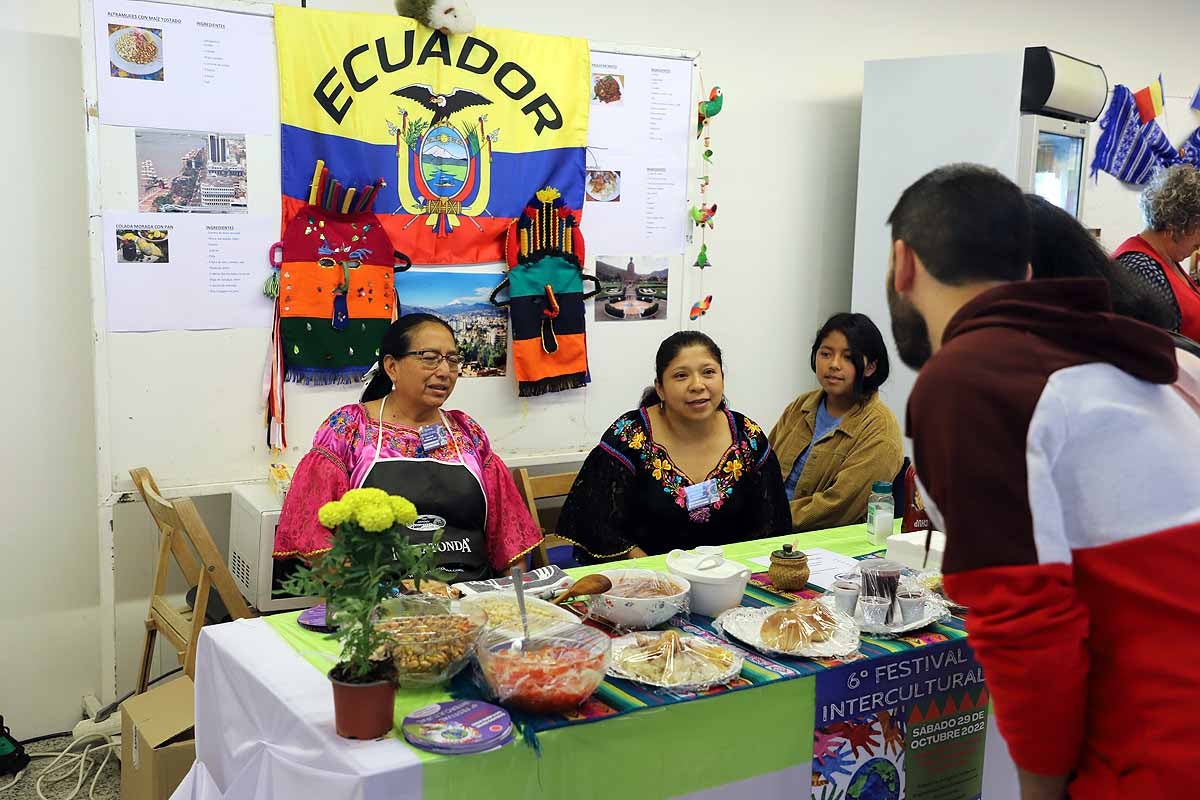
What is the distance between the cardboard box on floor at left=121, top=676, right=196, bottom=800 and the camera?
100 inches

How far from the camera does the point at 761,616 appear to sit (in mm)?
2059

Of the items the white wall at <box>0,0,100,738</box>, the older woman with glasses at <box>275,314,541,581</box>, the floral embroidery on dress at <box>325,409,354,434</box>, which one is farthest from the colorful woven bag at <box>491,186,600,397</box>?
the white wall at <box>0,0,100,738</box>

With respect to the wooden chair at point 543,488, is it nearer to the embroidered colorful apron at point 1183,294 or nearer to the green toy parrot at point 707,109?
the green toy parrot at point 707,109

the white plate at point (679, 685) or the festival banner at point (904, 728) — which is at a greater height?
the white plate at point (679, 685)

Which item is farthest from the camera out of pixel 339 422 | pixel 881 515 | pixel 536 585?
pixel 339 422

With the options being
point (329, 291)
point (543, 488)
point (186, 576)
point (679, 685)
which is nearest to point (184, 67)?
point (329, 291)

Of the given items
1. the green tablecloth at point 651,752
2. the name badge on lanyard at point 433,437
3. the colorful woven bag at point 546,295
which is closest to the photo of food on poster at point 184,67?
the colorful woven bag at point 546,295

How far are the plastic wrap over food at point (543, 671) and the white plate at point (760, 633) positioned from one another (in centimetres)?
36

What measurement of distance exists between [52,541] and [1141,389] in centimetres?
318

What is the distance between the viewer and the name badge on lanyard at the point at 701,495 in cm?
289

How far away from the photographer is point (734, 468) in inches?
117

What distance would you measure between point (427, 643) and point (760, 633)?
0.62m

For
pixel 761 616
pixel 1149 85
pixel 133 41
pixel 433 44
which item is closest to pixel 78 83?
pixel 133 41

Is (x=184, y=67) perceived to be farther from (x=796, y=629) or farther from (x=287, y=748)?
(x=796, y=629)
